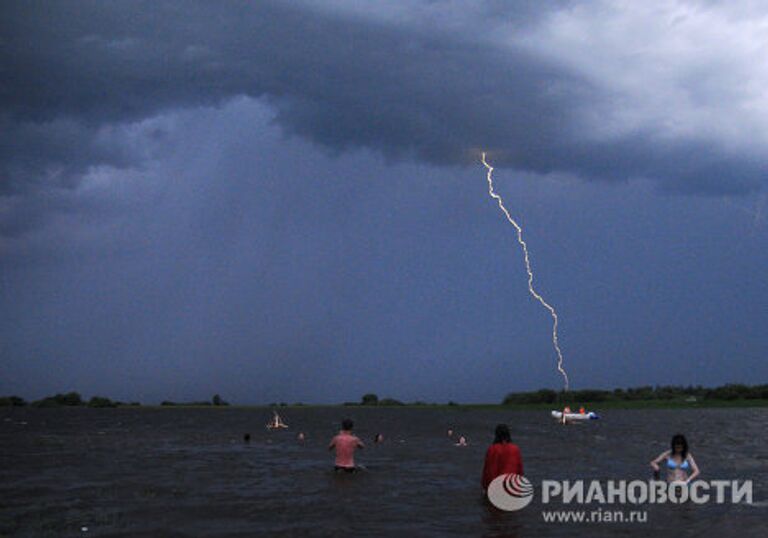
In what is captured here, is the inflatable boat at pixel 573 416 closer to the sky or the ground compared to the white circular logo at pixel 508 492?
closer to the ground

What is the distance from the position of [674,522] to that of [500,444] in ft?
14.0

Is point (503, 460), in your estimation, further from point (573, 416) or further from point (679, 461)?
point (573, 416)

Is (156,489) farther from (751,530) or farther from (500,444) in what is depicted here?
(751,530)

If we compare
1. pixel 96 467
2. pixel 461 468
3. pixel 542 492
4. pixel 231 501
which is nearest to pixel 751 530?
pixel 542 492

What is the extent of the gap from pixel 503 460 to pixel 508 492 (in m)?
1.55

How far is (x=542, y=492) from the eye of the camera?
23.4 m

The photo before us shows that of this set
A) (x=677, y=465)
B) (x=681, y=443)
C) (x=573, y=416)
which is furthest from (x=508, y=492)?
(x=573, y=416)

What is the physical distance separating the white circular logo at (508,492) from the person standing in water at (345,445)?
5.81 metres

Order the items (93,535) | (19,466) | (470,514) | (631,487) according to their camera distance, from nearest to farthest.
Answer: (93,535)
(470,514)
(631,487)
(19,466)

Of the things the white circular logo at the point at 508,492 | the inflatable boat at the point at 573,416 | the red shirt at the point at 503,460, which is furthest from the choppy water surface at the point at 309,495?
the inflatable boat at the point at 573,416

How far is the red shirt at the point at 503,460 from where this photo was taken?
61.4 ft

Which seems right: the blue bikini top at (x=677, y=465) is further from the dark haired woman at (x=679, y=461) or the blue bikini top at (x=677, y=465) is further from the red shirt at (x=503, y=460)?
the red shirt at (x=503, y=460)

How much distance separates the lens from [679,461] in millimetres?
19875

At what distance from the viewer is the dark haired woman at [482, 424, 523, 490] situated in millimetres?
18703
